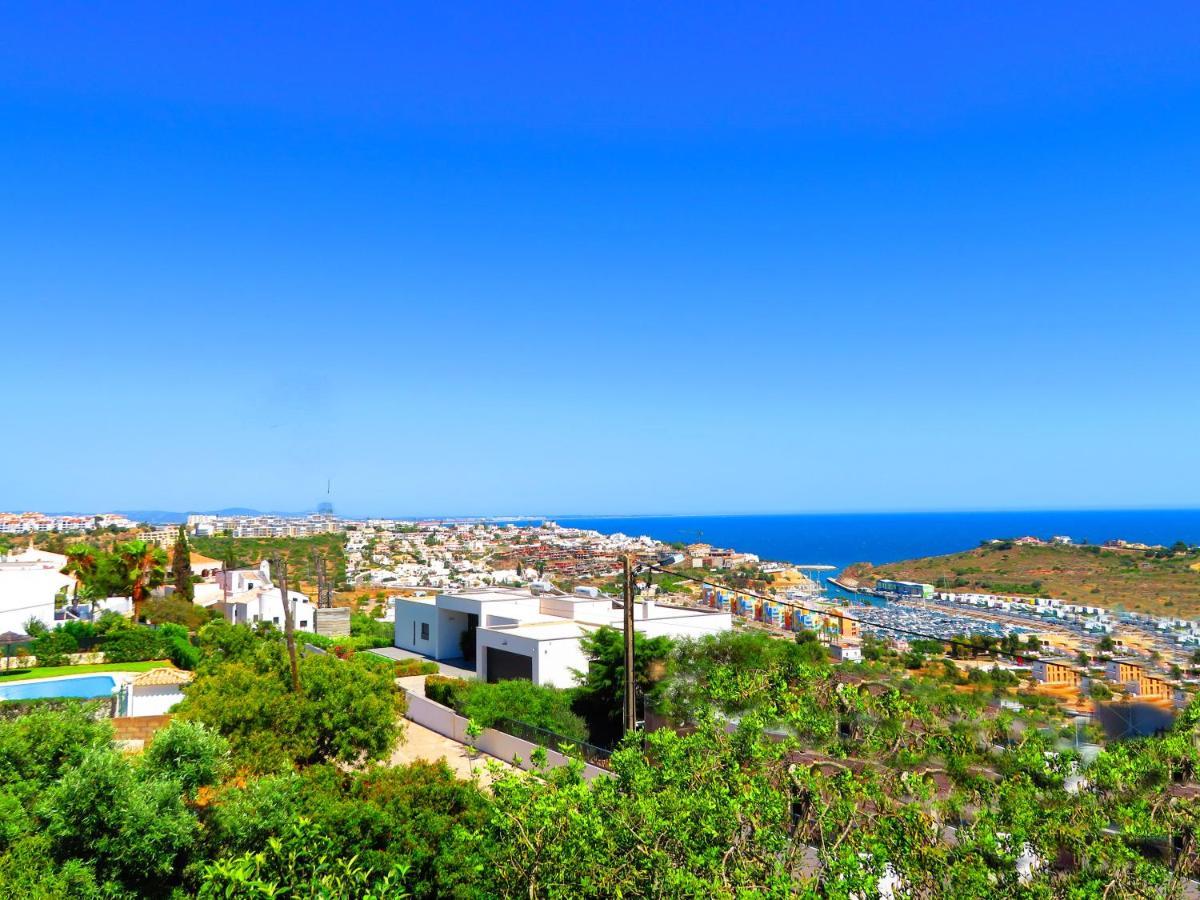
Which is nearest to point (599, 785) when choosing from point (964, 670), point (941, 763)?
point (941, 763)

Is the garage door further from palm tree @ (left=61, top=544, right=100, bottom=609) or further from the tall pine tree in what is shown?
the tall pine tree

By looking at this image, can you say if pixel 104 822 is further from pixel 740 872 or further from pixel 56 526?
pixel 56 526

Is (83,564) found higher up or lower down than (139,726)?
higher up

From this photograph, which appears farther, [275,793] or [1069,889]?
[275,793]

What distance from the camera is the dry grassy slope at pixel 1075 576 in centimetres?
3847

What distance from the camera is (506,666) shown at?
2766 cm

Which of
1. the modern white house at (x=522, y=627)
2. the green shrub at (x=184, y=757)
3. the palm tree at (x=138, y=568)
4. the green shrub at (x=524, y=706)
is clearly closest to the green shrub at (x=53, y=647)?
the palm tree at (x=138, y=568)

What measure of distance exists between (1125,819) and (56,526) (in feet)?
653

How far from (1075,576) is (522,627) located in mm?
38258

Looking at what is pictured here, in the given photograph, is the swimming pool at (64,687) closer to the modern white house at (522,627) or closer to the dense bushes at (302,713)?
the dense bushes at (302,713)

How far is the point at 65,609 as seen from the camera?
4297 centimetres

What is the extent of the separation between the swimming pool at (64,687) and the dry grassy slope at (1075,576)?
39.9m

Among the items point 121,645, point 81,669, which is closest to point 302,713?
point 81,669

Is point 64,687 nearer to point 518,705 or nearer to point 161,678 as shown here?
point 161,678
